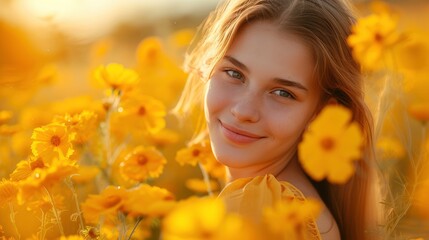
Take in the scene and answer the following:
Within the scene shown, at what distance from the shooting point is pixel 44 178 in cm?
139

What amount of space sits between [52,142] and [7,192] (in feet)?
0.40

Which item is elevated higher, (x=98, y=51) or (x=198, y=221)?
(x=198, y=221)

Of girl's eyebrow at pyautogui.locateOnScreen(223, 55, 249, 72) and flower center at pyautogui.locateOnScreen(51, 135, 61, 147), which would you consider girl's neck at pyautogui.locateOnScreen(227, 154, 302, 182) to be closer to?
girl's eyebrow at pyautogui.locateOnScreen(223, 55, 249, 72)

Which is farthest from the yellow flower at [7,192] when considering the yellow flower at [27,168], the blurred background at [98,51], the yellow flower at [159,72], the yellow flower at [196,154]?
the yellow flower at [159,72]

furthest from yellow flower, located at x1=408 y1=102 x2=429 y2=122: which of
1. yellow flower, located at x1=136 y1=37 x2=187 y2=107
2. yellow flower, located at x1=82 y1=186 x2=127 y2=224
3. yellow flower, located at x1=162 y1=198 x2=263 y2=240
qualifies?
yellow flower, located at x1=162 y1=198 x2=263 y2=240

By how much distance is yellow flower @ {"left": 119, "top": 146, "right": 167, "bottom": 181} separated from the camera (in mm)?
2076

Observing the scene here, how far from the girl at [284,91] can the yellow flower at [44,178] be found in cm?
37

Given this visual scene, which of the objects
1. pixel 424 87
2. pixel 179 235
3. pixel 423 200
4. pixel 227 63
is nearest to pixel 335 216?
pixel 423 200

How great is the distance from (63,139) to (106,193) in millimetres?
131

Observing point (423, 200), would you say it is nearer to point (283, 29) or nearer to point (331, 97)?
point (331, 97)

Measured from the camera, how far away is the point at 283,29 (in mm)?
1732

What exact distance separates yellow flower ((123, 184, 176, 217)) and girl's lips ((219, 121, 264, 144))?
0.73 feet

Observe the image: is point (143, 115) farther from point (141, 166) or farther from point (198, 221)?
point (198, 221)

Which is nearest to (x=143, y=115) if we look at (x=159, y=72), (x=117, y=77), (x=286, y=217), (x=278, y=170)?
(x=117, y=77)
